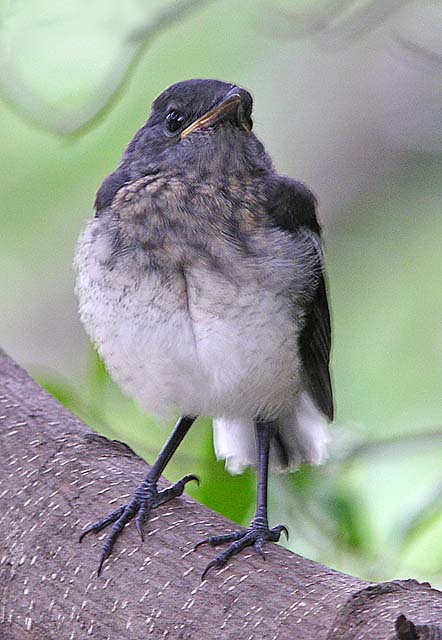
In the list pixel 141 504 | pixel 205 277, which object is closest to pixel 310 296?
pixel 205 277

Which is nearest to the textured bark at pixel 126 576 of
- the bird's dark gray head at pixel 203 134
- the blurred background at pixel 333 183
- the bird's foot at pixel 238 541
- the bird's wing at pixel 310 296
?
the bird's foot at pixel 238 541

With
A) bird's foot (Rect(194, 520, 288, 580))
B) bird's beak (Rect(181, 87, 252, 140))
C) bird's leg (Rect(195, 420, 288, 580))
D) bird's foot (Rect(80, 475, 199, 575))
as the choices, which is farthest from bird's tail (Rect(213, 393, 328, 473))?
bird's beak (Rect(181, 87, 252, 140))

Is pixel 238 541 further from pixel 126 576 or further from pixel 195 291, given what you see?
pixel 195 291

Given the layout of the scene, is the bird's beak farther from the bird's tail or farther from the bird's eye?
the bird's tail

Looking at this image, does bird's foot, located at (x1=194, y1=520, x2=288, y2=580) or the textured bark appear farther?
bird's foot, located at (x1=194, y1=520, x2=288, y2=580)

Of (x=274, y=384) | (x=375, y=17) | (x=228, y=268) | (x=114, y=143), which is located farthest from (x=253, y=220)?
(x=114, y=143)

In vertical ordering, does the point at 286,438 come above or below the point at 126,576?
below

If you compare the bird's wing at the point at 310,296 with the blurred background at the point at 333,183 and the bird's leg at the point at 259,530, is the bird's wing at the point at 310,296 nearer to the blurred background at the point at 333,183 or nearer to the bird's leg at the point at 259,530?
the bird's leg at the point at 259,530
